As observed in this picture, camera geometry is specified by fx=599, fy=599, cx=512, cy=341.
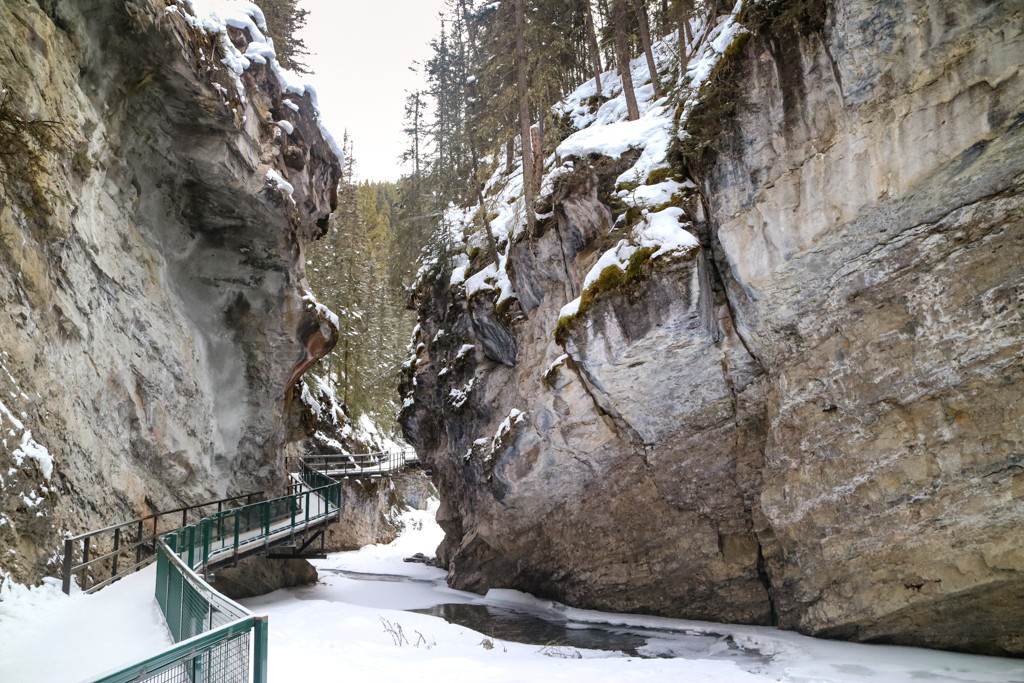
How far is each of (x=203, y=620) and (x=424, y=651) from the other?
4048 mm

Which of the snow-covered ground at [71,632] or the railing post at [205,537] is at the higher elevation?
the railing post at [205,537]

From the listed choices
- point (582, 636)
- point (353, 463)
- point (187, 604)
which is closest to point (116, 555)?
point (187, 604)

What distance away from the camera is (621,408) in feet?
42.5

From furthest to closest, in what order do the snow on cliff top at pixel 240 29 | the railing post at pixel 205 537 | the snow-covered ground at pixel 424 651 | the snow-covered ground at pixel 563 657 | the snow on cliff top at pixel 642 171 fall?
1. the snow on cliff top at pixel 240 29
2. the snow on cliff top at pixel 642 171
3. the railing post at pixel 205 537
4. the snow-covered ground at pixel 563 657
5. the snow-covered ground at pixel 424 651

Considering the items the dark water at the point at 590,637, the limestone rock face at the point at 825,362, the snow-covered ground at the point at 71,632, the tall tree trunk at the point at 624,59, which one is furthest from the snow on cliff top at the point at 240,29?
the dark water at the point at 590,637

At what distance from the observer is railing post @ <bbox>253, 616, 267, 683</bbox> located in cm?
422

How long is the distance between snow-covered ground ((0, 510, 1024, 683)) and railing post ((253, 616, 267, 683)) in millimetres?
1014

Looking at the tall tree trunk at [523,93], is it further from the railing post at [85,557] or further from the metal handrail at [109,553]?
the railing post at [85,557]

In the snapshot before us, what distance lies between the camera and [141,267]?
1466cm

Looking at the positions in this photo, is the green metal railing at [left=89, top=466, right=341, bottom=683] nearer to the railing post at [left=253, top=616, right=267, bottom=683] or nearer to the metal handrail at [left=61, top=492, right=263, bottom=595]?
the railing post at [left=253, top=616, right=267, bottom=683]

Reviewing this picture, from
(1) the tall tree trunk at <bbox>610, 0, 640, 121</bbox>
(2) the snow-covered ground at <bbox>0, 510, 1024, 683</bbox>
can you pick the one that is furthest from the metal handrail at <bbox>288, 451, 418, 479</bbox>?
(1) the tall tree trunk at <bbox>610, 0, 640, 121</bbox>

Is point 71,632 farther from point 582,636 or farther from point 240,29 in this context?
point 240,29

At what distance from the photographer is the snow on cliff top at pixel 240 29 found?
1493 cm

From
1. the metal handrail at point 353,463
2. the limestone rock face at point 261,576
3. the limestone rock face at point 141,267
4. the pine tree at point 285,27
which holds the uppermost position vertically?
the pine tree at point 285,27
